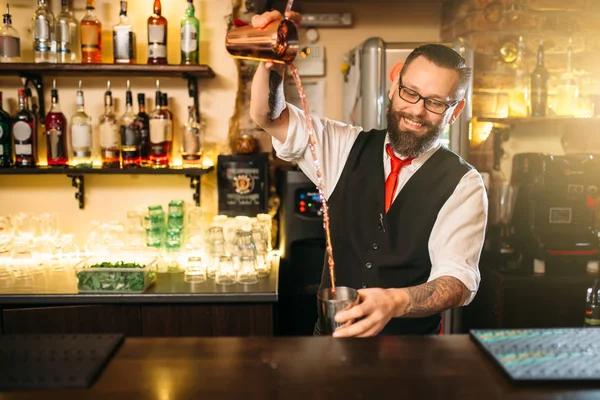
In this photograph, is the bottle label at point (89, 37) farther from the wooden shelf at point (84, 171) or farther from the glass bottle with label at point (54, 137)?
the wooden shelf at point (84, 171)

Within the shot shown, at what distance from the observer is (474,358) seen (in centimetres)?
105

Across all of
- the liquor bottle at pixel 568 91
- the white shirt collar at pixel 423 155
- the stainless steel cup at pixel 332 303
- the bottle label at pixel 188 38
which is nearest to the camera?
the stainless steel cup at pixel 332 303

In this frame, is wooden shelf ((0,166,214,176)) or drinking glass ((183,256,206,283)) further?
wooden shelf ((0,166,214,176))

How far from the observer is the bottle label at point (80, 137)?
116 inches

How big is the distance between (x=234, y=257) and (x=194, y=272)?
189 millimetres

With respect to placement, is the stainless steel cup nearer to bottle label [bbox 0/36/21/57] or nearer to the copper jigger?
the copper jigger

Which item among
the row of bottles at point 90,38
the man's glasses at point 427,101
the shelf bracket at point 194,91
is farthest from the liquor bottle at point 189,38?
the man's glasses at point 427,101

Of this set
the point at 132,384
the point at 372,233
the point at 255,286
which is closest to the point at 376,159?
the point at 372,233

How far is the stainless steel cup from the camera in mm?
1072

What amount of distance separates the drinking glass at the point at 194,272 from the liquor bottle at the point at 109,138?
0.70 metres

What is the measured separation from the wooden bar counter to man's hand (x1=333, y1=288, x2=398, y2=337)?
21 mm

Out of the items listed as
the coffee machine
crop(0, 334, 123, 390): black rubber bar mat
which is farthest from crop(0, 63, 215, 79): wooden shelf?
crop(0, 334, 123, 390): black rubber bar mat

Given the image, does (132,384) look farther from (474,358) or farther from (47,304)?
→ (47,304)

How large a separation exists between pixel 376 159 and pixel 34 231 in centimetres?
200
